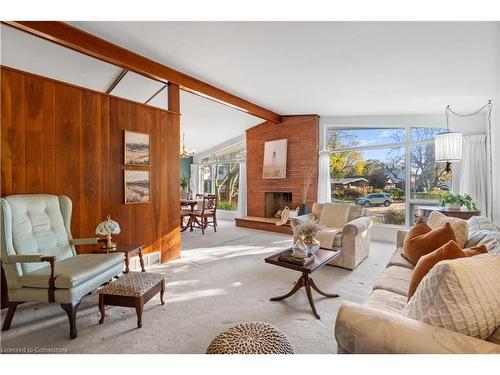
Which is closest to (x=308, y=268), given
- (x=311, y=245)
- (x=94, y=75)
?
(x=311, y=245)

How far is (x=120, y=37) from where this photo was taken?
2.79 metres

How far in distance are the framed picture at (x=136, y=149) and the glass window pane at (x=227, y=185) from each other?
4.61 metres

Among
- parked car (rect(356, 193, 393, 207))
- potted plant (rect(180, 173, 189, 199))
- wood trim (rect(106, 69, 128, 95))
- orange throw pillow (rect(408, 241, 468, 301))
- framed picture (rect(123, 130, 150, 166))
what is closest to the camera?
orange throw pillow (rect(408, 241, 468, 301))

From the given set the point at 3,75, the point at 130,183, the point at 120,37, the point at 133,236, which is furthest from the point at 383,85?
the point at 3,75

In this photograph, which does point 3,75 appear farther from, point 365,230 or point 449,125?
point 449,125

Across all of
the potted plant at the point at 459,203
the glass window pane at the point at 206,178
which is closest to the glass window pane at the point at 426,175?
the potted plant at the point at 459,203

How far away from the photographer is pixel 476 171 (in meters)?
4.06

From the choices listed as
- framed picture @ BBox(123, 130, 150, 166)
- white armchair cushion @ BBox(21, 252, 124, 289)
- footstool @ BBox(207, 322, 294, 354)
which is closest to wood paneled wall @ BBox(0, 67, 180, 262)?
framed picture @ BBox(123, 130, 150, 166)

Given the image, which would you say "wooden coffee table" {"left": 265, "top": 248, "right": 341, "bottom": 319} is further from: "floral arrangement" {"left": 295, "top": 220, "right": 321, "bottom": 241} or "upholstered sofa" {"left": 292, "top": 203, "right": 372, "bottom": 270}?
"upholstered sofa" {"left": 292, "top": 203, "right": 372, "bottom": 270}

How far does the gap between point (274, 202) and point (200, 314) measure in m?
4.66

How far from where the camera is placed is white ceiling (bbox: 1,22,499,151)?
2367mm

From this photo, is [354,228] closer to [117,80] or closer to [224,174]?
[117,80]

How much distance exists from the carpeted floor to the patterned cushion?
0.29m

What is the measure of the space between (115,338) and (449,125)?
5.69 metres
